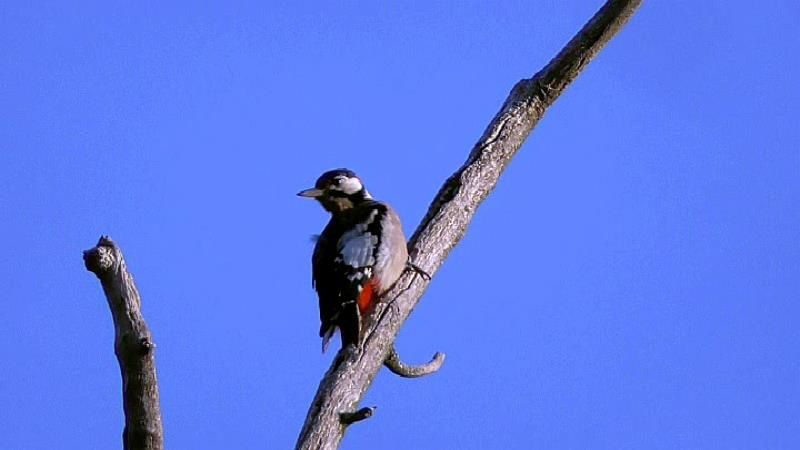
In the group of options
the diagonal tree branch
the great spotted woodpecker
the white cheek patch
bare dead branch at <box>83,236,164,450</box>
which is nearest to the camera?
bare dead branch at <box>83,236,164,450</box>

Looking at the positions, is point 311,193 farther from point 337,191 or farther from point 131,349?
point 131,349

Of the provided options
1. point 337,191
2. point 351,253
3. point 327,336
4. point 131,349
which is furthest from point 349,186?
point 131,349

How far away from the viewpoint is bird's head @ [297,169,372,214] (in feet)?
24.8

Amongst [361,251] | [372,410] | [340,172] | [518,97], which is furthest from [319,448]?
[340,172]

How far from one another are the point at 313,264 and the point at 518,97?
143 cm

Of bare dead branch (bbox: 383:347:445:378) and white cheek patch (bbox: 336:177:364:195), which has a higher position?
white cheek patch (bbox: 336:177:364:195)

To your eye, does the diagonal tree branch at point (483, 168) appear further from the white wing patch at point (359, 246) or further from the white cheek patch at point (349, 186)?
the white cheek patch at point (349, 186)

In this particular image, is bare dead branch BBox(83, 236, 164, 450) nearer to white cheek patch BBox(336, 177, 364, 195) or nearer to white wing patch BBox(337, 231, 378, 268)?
white wing patch BBox(337, 231, 378, 268)

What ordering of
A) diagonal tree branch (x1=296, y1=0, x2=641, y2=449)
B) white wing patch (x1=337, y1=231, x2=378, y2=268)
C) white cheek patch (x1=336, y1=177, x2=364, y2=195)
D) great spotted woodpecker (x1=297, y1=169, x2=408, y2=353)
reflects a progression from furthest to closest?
white cheek patch (x1=336, y1=177, x2=364, y2=195) → white wing patch (x1=337, y1=231, x2=378, y2=268) → great spotted woodpecker (x1=297, y1=169, x2=408, y2=353) → diagonal tree branch (x1=296, y1=0, x2=641, y2=449)

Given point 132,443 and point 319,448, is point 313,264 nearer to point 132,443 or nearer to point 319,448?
Answer: point 319,448

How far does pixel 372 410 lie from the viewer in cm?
456

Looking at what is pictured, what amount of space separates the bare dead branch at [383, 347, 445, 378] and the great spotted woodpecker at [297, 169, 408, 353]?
0.26 metres

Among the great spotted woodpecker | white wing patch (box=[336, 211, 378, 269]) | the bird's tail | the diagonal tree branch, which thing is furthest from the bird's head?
the bird's tail

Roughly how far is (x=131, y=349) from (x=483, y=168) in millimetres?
3105
